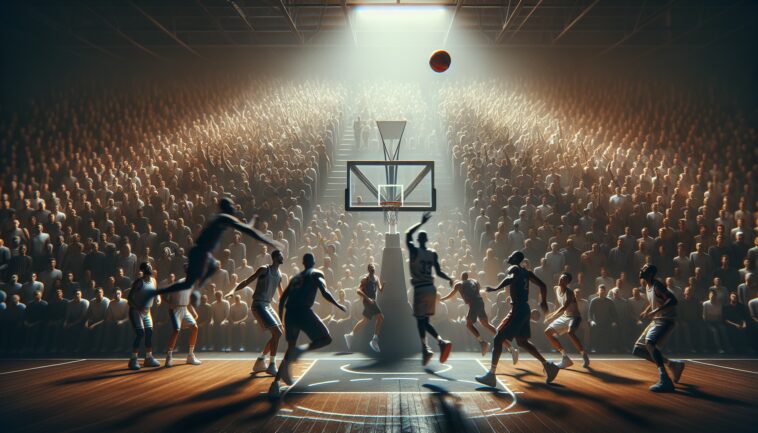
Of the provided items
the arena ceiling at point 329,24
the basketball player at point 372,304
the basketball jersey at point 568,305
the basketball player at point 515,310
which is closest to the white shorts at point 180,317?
the basketball player at point 372,304

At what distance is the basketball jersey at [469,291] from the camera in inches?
369

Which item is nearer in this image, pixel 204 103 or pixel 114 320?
pixel 114 320

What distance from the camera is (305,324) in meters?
6.53

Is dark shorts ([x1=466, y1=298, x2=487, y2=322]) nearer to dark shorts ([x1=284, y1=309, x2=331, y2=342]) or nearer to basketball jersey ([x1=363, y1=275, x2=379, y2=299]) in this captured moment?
basketball jersey ([x1=363, y1=275, x2=379, y2=299])

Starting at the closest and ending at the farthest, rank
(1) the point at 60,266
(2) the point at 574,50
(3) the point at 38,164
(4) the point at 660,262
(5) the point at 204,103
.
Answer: (4) the point at 660,262 < (1) the point at 60,266 < (3) the point at 38,164 < (5) the point at 204,103 < (2) the point at 574,50

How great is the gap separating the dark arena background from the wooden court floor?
0.06 meters

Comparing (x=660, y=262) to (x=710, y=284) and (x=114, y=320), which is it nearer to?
(x=710, y=284)

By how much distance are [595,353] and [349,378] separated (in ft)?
17.1

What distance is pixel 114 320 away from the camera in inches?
431

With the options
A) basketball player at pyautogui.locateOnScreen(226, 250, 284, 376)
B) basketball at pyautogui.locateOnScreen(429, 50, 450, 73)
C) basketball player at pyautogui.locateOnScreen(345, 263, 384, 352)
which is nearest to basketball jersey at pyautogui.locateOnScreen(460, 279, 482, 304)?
basketball player at pyautogui.locateOnScreen(345, 263, 384, 352)

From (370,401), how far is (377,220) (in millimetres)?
10021

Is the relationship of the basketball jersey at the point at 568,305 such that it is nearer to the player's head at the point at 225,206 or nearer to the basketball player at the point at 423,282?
the basketball player at the point at 423,282

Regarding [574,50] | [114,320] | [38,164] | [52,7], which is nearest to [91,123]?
[38,164]

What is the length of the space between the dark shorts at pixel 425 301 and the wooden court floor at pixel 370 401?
39.2 inches
